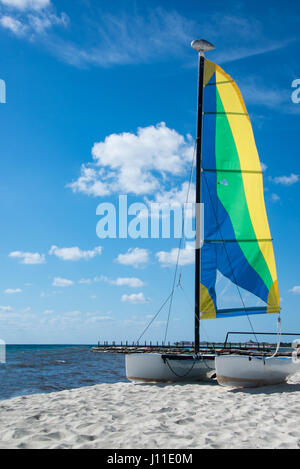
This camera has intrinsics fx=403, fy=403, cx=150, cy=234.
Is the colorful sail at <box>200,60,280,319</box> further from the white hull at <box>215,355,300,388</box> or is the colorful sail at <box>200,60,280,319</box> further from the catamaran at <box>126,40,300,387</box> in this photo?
the white hull at <box>215,355,300,388</box>

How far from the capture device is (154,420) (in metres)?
6.32

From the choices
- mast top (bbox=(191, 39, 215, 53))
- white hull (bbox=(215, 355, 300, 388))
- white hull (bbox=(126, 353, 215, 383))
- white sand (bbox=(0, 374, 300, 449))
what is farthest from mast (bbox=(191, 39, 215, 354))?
white sand (bbox=(0, 374, 300, 449))

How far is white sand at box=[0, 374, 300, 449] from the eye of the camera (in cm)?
508

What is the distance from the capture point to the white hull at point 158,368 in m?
11.1

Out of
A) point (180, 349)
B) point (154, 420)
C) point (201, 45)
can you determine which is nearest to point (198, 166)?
point (201, 45)

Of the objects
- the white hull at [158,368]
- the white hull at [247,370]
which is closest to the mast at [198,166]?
the white hull at [158,368]

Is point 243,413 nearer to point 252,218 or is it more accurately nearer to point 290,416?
point 290,416

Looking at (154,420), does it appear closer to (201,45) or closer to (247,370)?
(247,370)

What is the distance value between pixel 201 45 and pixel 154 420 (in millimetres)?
11776

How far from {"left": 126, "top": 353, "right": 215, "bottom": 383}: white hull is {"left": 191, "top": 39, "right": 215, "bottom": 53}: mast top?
9921mm

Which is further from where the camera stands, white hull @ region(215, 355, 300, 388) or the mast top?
the mast top

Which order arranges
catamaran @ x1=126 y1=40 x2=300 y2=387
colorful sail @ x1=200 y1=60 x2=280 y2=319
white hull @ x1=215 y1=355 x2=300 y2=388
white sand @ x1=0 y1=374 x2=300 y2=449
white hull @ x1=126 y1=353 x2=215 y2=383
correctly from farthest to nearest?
1. colorful sail @ x1=200 y1=60 x2=280 y2=319
2. catamaran @ x1=126 y1=40 x2=300 y2=387
3. white hull @ x1=126 y1=353 x2=215 y2=383
4. white hull @ x1=215 y1=355 x2=300 y2=388
5. white sand @ x1=0 y1=374 x2=300 y2=449

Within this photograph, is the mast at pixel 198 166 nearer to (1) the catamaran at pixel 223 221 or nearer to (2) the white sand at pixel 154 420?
(1) the catamaran at pixel 223 221

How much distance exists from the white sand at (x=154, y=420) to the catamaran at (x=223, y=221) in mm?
1655
